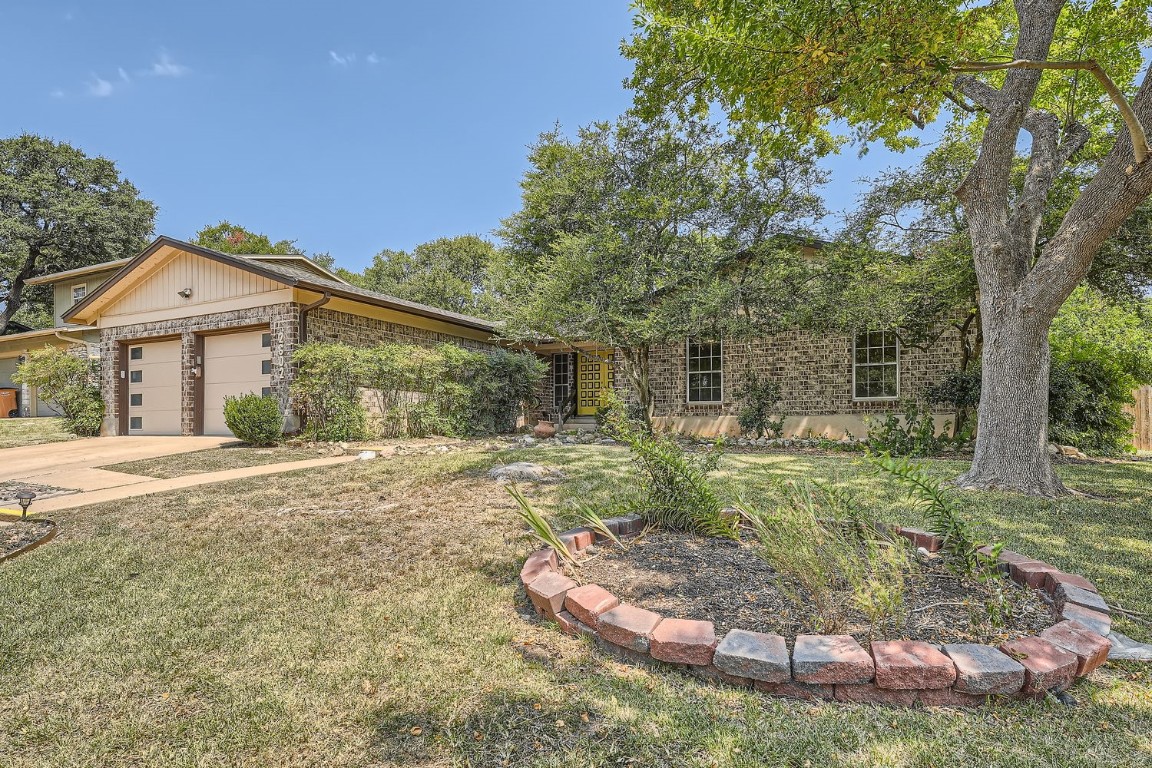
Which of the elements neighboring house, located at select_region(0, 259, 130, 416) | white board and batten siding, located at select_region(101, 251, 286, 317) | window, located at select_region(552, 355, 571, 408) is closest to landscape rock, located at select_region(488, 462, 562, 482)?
white board and batten siding, located at select_region(101, 251, 286, 317)

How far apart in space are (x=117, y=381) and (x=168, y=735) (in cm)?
1396

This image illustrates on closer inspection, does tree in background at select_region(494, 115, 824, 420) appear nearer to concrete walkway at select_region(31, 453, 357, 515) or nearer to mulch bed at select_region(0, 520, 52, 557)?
concrete walkway at select_region(31, 453, 357, 515)

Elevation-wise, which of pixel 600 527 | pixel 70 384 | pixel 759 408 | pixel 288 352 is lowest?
pixel 600 527

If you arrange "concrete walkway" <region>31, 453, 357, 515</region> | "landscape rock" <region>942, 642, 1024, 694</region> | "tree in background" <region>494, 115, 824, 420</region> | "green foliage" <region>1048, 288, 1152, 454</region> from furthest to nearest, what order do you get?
1. "tree in background" <region>494, 115, 824, 420</region>
2. "green foliage" <region>1048, 288, 1152, 454</region>
3. "concrete walkway" <region>31, 453, 357, 515</region>
4. "landscape rock" <region>942, 642, 1024, 694</region>

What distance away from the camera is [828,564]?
234cm

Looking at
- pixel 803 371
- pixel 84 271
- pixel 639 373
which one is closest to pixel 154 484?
pixel 639 373

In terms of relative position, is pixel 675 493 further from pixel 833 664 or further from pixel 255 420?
pixel 255 420

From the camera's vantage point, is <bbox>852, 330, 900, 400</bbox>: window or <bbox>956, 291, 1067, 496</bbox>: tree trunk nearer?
<bbox>956, 291, 1067, 496</bbox>: tree trunk

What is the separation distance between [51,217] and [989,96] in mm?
32041

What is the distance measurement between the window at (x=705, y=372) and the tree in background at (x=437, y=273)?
16.2 m

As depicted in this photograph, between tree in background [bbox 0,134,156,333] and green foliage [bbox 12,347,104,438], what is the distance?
1464 cm

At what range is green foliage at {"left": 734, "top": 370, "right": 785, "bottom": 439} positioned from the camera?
1090 cm

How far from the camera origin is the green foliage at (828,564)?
197 centimetres

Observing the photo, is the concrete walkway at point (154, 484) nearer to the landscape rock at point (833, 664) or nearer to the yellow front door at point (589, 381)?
the landscape rock at point (833, 664)
